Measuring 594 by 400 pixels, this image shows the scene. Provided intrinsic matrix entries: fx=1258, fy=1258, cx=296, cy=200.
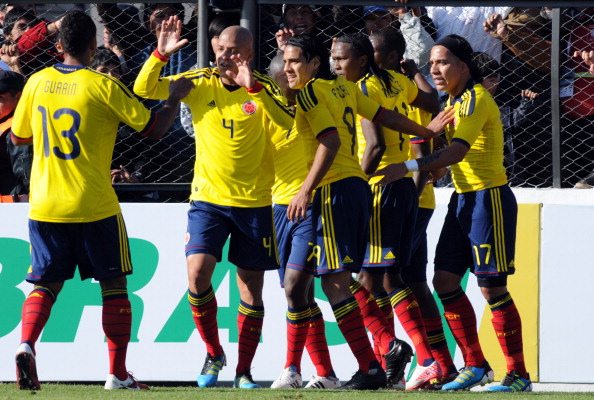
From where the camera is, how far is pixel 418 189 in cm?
834

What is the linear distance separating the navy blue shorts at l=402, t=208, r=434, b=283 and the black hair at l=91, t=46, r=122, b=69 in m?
2.68

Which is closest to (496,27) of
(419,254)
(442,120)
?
(442,120)

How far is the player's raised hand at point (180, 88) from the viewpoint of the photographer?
7695mm

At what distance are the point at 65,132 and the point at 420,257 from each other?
2.66 metres

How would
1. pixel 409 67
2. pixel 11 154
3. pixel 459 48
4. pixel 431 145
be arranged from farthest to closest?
1. pixel 11 154
2. pixel 409 67
3. pixel 431 145
4. pixel 459 48

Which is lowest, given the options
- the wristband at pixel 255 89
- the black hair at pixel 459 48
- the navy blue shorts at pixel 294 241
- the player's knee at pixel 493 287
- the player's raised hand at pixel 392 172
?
the player's knee at pixel 493 287

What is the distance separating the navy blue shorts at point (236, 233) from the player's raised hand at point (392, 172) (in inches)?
33.6

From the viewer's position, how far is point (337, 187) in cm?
752

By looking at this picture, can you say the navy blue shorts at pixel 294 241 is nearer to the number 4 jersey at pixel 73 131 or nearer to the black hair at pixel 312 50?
the black hair at pixel 312 50

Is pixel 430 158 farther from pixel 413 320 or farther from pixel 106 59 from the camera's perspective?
pixel 106 59

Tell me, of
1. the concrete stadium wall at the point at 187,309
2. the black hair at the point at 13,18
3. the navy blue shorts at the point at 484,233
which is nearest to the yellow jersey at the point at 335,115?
the navy blue shorts at the point at 484,233

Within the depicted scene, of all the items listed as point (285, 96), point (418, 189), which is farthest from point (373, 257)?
point (285, 96)

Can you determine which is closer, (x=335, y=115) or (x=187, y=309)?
(x=335, y=115)

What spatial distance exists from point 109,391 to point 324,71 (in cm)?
229
